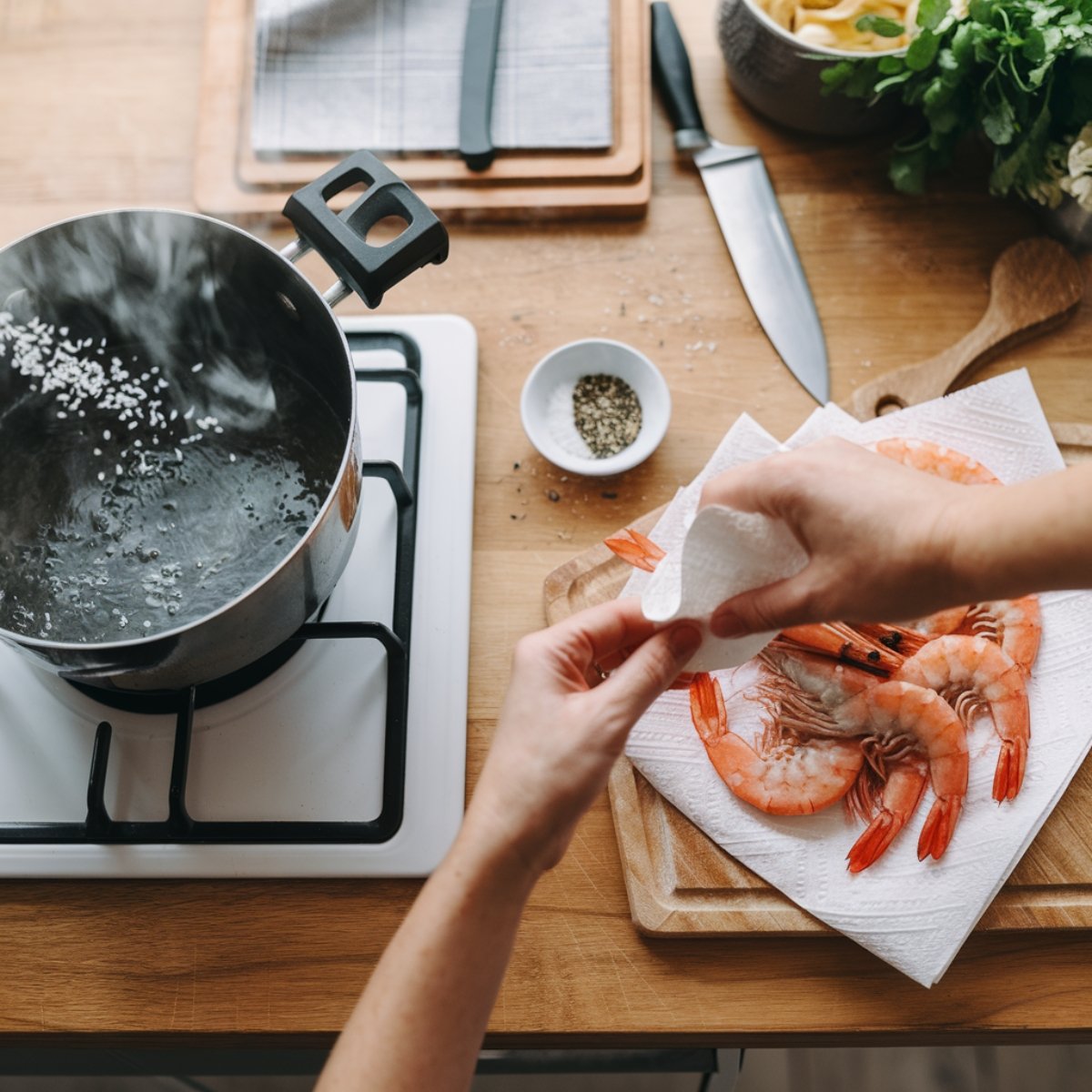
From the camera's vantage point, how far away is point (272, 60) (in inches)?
47.0

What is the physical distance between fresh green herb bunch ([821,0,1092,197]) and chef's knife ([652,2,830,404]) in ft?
0.44

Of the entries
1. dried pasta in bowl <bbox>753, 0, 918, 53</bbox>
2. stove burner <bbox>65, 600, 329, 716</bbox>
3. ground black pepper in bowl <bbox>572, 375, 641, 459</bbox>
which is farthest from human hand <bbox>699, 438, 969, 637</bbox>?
dried pasta in bowl <bbox>753, 0, 918, 53</bbox>

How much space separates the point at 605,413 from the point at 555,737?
1.51 feet

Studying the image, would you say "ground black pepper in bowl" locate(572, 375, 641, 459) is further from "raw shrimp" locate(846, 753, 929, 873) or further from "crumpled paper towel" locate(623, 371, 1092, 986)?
"raw shrimp" locate(846, 753, 929, 873)

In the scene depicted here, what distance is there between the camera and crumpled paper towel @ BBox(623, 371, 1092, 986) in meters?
0.87

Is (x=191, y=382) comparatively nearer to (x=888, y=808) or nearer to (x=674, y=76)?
(x=674, y=76)

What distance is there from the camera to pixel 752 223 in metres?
1.13

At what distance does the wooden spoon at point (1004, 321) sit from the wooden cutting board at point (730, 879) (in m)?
0.41

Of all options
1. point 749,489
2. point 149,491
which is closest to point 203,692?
point 149,491

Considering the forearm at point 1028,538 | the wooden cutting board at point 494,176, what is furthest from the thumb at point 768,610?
the wooden cutting board at point 494,176

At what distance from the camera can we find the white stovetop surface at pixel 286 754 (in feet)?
2.99

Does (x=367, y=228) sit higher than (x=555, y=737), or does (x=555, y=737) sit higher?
(x=367, y=228)

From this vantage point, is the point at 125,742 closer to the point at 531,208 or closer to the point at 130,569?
the point at 130,569

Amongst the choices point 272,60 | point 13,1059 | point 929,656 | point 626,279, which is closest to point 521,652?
point 929,656
